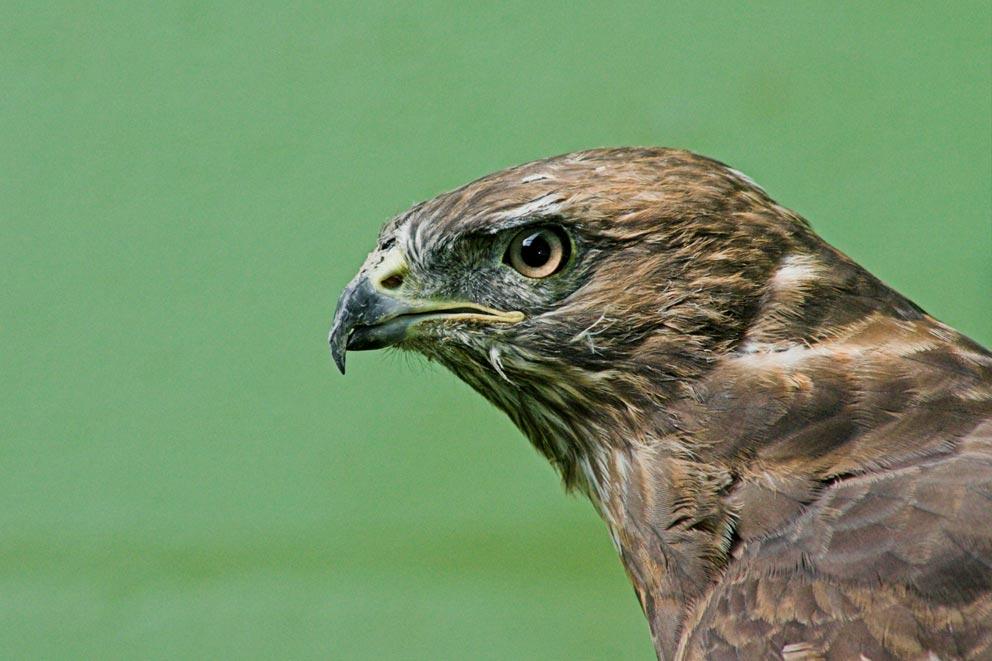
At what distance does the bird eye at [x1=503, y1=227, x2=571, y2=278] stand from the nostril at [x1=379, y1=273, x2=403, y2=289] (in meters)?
0.20

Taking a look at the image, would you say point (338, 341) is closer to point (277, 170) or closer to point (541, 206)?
point (541, 206)

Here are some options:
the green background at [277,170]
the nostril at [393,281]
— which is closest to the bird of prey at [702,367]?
the nostril at [393,281]

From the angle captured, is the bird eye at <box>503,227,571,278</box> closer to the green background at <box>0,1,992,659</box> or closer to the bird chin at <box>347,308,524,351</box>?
the bird chin at <box>347,308,524,351</box>

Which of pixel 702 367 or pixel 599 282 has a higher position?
pixel 599 282

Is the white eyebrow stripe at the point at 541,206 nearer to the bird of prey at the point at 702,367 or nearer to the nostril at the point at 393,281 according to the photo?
the bird of prey at the point at 702,367

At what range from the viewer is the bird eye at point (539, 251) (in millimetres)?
1864

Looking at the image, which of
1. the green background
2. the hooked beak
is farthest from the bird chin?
the green background

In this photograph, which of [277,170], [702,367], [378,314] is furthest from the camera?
[277,170]

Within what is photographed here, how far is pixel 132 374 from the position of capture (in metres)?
3.71

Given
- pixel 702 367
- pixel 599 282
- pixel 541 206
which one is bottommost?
pixel 702 367

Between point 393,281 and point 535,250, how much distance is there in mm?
257

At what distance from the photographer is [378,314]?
1.97 meters

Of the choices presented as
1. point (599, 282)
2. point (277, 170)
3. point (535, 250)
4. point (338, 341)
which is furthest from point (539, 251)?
point (277, 170)

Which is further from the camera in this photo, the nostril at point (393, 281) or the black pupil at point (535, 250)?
the nostril at point (393, 281)
